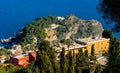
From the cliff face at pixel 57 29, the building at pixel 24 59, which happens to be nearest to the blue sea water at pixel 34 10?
the cliff face at pixel 57 29

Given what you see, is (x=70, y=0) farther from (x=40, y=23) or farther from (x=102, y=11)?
(x=102, y=11)

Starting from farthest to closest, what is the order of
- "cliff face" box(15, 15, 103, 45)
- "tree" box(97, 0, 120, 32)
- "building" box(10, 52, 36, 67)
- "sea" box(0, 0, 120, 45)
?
"sea" box(0, 0, 120, 45), "cliff face" box(15, 15, 103, 45), "building" box(10, 52, 36, 67), "tree" box(97, 0, 120, 32)

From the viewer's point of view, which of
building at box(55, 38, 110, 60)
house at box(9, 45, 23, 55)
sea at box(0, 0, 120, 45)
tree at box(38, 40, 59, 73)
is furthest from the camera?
sea at box(0, 0, 120, 45)

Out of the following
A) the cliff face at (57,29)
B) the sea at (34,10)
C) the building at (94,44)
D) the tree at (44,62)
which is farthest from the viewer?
the sea at (34,10)

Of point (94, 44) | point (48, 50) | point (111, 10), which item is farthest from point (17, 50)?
point (111, 10)

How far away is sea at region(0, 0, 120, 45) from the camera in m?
93.8

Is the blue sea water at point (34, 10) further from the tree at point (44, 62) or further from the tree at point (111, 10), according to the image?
the tree at point (111, 10)

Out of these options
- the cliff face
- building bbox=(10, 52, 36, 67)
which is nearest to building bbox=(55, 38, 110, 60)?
building bbox=(10, 52, 36, 67)

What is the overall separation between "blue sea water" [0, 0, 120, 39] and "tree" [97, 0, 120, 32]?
75.2m

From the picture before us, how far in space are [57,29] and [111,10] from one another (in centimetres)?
6030

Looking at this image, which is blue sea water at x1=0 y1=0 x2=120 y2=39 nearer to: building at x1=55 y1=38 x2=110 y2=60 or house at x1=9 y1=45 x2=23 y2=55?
house at x1=9 y1=45 x2=23 y2=55

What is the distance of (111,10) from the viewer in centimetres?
916

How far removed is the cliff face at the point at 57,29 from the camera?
64.5 m

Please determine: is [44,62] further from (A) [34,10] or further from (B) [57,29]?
(A) [34,10]
